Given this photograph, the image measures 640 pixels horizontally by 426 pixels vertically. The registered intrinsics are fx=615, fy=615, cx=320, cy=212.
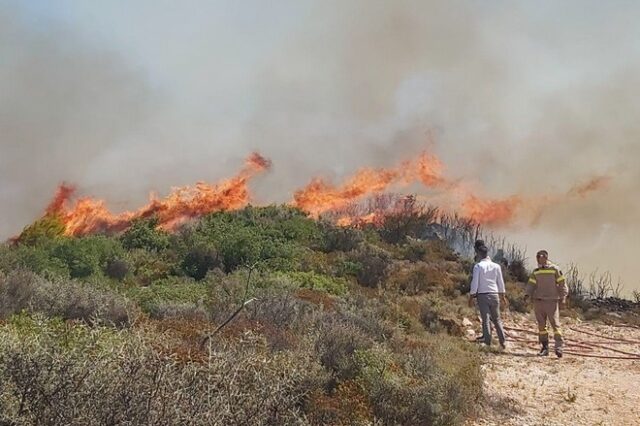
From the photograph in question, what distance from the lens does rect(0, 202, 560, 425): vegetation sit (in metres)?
3.67

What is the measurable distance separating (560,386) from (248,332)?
17.8ft

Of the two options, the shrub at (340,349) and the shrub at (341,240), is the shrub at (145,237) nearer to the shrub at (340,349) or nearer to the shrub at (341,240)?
the shrub at (341,240)

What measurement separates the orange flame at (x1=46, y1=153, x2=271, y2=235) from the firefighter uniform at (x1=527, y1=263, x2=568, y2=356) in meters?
16.5

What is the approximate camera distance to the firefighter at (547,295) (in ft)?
36.6

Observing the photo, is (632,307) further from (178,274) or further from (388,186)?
(178,274)

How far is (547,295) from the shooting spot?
11289 mm

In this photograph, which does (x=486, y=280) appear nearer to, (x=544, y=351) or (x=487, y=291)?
(x=487, y=291)

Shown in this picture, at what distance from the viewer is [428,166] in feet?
93.9

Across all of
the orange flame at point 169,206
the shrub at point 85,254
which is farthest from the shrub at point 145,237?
the shrub at point 85,254

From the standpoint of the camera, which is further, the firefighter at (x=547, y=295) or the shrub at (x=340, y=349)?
the firefighter at (x=547, y=295)

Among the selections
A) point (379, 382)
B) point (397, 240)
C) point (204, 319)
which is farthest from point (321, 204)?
point (379, 382)

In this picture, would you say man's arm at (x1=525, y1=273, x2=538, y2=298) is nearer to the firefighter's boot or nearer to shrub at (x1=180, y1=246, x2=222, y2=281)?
the firefighter's boot

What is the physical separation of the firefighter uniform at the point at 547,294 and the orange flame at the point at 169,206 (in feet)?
54.1

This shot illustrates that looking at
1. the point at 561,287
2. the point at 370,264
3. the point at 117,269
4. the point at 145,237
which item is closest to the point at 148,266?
the point at 117,269
